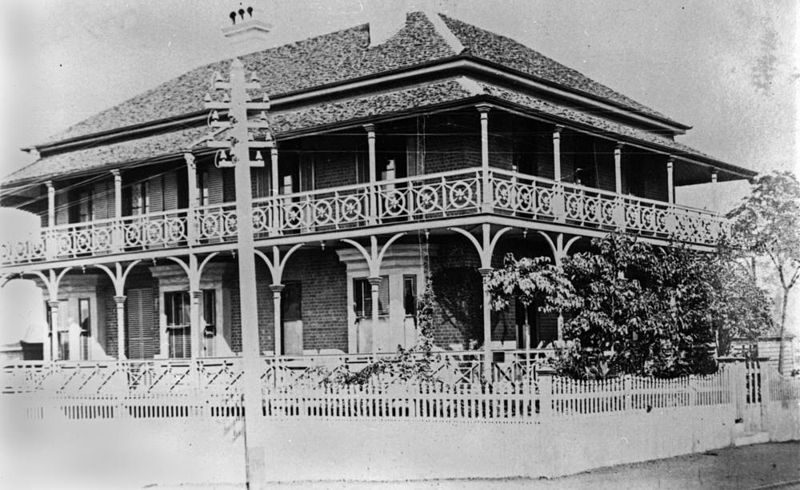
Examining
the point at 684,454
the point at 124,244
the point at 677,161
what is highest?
the point at 677,161

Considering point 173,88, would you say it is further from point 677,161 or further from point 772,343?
point 772,343

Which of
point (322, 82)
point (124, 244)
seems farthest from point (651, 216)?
point (124, 244)

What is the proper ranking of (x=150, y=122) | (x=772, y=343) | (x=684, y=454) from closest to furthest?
(x=684, y=454) < (x=772, y=343) < (x=150, y=122)

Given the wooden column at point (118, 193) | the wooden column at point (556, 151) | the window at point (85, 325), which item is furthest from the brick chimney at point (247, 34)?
the wooden column at point (556, 151)

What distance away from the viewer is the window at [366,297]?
23.3 metres

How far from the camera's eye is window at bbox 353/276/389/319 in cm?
2328

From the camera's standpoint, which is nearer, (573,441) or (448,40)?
(573,441)

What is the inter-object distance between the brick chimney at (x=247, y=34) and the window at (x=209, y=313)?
6963mm

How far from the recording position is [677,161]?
27.2m

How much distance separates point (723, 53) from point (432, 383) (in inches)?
305

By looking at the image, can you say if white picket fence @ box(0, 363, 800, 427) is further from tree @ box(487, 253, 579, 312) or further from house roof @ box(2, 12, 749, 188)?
house roof @ box(2, 12, 749, 188)

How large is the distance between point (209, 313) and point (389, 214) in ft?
22.9

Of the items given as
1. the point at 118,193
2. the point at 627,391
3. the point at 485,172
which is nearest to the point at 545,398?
the point at 627,391

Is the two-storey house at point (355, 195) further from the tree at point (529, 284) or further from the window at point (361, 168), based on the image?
the tree at point (529, 284)
